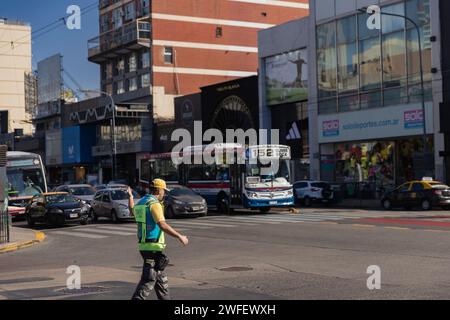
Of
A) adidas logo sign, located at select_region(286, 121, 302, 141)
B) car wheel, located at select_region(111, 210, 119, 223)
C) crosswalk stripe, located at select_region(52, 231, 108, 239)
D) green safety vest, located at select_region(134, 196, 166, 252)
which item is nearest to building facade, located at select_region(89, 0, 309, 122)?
adidas logo sign, located at select_region(286, 121, 302, 141)

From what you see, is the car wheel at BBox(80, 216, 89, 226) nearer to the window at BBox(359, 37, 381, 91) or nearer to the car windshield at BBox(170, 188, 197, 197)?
the car windshield at BBox(170, 188, 197, 197)

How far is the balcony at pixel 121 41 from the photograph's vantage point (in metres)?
66.4

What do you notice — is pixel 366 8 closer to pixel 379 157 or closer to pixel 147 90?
pixel 379 157

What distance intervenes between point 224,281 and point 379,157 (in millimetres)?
33514

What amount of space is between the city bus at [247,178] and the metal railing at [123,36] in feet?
116

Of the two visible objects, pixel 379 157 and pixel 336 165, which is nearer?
pixel 379 157

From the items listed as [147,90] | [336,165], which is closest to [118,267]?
[336,165]

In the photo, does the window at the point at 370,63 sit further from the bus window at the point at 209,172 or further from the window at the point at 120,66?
the window at the point at 120,66

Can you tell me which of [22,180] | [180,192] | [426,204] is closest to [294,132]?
[426,204]

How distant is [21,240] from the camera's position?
21141 mm

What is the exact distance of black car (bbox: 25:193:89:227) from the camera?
2770 centimetres

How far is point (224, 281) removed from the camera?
11758 mm

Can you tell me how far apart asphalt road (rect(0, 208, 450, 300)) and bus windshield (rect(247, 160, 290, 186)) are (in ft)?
22.3

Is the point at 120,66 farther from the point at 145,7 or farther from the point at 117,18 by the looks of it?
the point at 145,7
